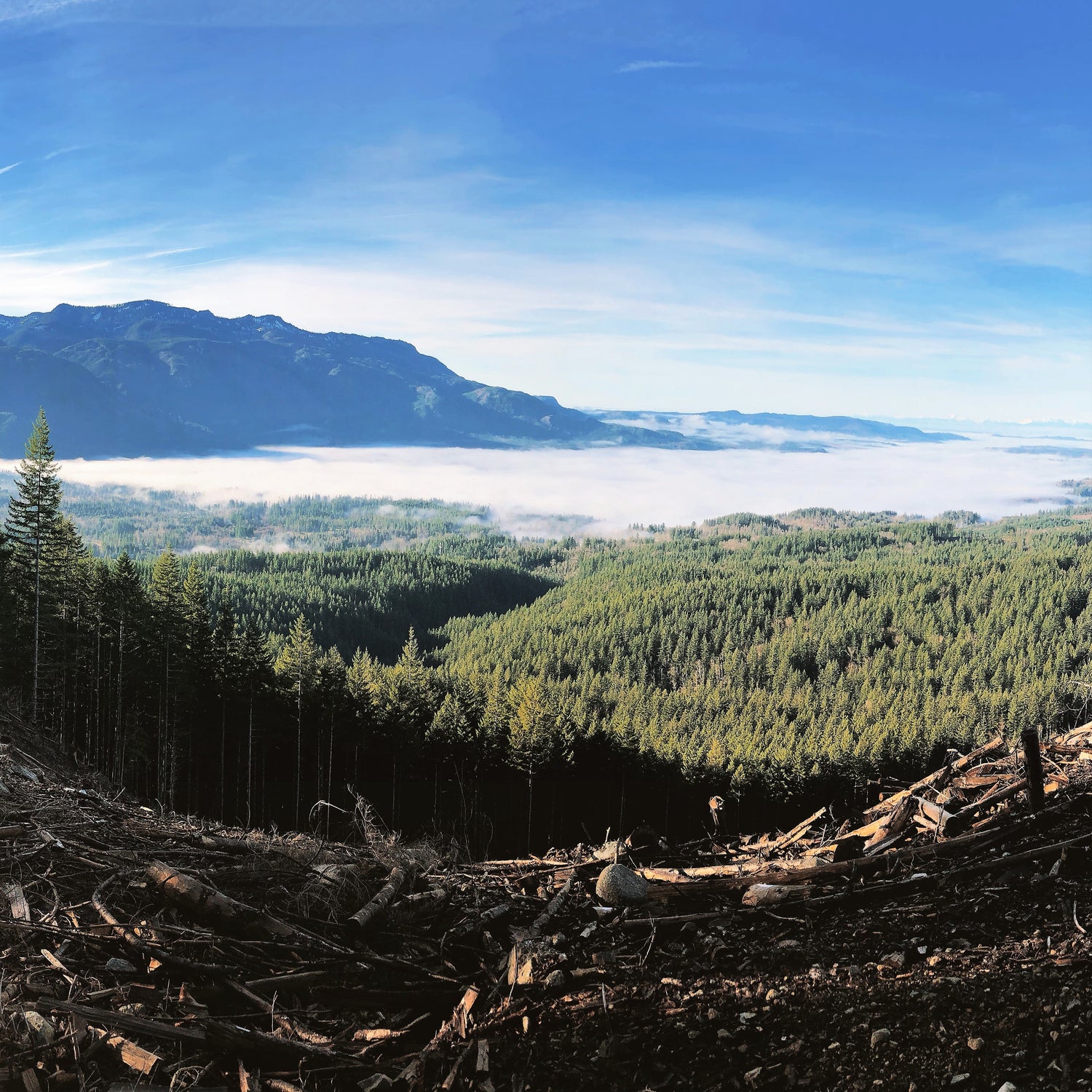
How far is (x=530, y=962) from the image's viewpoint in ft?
19.7

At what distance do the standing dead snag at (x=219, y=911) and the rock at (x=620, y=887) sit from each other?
2.88m

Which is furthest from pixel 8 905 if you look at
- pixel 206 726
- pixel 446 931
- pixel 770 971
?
pixel 206 726

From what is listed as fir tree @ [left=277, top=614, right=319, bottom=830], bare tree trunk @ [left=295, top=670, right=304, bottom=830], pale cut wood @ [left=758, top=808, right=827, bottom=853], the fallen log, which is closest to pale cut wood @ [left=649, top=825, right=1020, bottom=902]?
the fallen log

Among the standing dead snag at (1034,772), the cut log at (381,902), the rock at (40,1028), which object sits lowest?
the cut log at (381,902)

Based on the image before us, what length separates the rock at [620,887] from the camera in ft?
23.1

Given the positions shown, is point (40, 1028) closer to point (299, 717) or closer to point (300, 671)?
point (300, 671)

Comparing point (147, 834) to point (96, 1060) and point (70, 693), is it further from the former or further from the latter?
point (70, 693)

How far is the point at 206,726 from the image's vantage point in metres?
42.2

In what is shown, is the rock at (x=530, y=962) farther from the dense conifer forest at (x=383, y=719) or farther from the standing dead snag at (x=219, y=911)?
the dense conifer forest at (x=383, y=719)

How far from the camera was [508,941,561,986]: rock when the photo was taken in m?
5.82

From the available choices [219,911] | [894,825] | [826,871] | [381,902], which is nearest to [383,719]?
[381,902]

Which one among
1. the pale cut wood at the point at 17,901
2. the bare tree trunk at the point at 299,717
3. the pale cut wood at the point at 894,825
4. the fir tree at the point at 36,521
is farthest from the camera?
the bare tree trunk at the point at 299,717

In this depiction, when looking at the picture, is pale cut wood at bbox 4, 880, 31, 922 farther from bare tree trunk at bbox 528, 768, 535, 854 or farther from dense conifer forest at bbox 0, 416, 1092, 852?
bare tree trunk at bbox 528, 768, 535, 854

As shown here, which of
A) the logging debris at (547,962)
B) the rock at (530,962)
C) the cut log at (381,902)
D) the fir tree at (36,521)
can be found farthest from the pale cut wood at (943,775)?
the fir tree at (36,521)
